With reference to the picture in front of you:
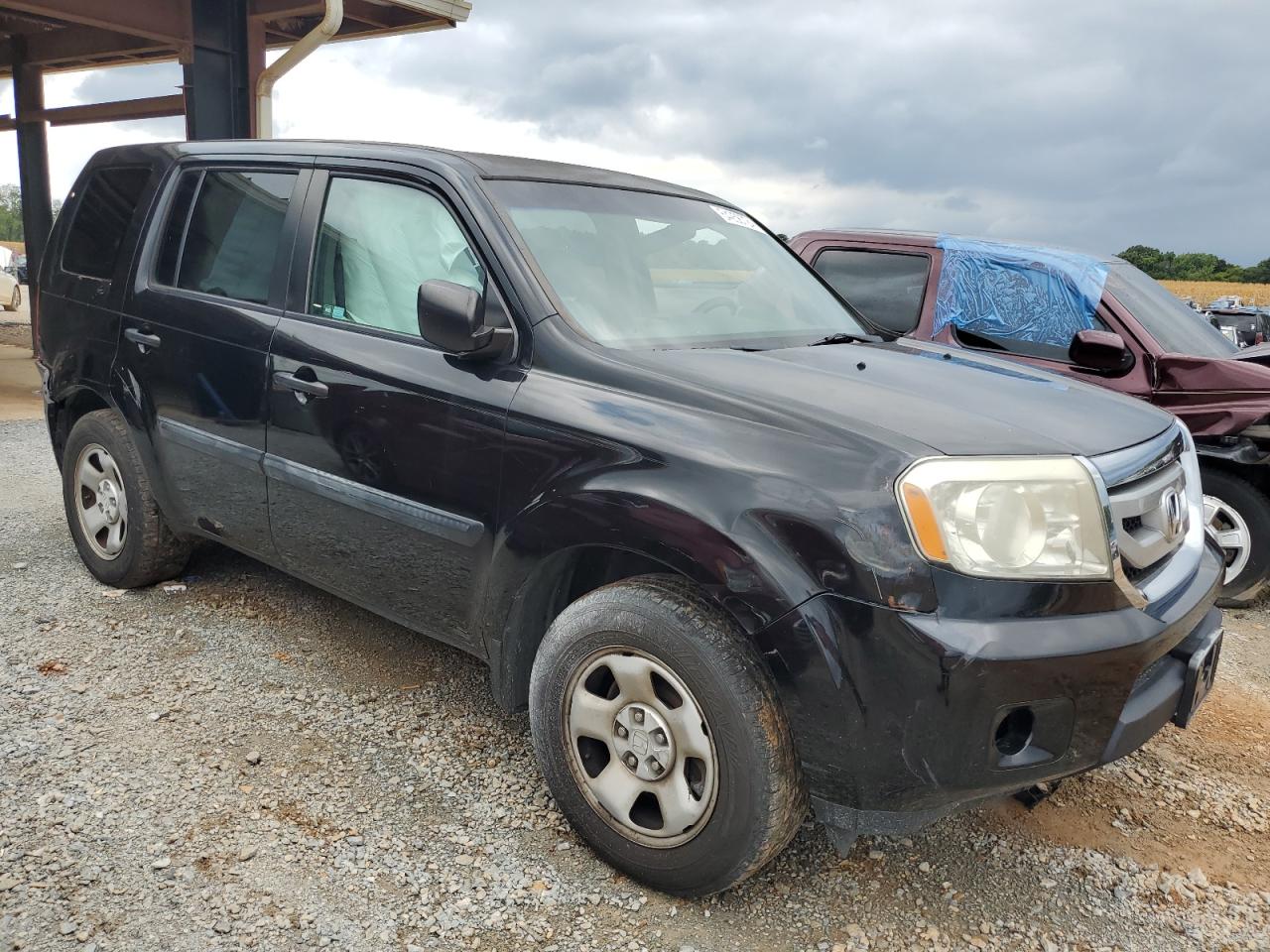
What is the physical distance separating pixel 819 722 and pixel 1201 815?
5.46ft

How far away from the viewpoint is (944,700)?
208cm

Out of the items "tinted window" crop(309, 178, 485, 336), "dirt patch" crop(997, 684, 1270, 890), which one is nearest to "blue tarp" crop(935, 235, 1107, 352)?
"dirt patch" crop(997, 684, 1270, 890)

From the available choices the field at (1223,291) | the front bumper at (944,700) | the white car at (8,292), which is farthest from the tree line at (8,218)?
the front bumper at (944,700)

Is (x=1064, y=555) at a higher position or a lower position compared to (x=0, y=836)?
higher

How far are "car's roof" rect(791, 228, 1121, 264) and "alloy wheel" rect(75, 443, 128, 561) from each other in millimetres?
4214

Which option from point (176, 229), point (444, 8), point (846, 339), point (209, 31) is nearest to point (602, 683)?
point (846, 339)

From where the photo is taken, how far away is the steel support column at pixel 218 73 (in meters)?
8.93

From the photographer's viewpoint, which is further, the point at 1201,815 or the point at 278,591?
the point at 278,591

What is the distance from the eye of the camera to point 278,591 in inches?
175

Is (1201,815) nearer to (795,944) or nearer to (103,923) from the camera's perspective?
(795,944)

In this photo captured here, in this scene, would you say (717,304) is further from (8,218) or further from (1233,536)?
(8,218)

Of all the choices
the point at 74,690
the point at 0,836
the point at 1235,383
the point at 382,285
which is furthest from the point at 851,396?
the point at 1235,383

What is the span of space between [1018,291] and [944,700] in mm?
4035

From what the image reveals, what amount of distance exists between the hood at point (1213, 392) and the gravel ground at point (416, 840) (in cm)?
170
